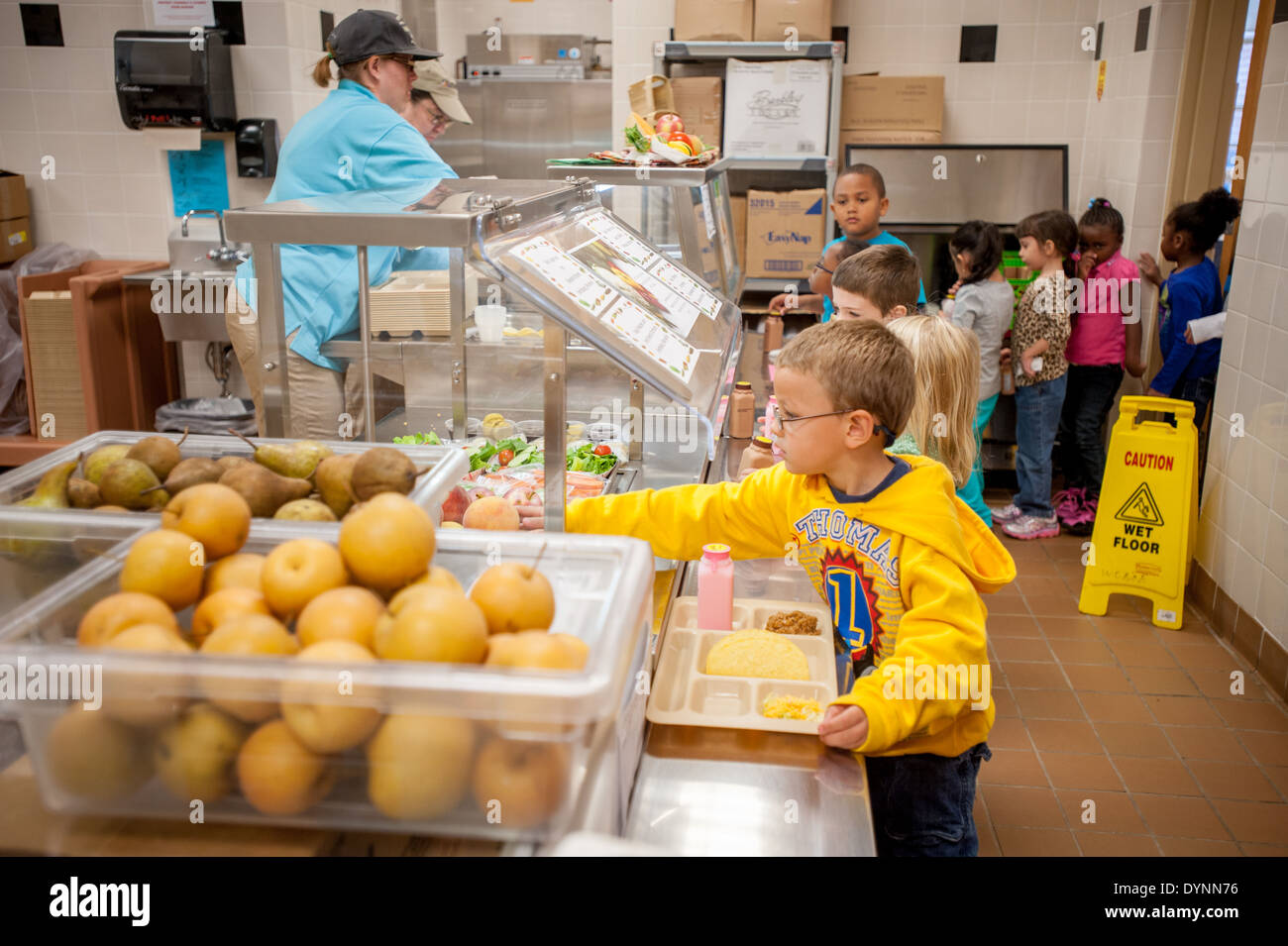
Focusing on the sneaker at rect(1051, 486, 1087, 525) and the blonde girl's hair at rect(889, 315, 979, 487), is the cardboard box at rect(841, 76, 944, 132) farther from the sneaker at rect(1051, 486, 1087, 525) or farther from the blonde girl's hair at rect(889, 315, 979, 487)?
the blonde girl's hair at rect(889, 315, 979, 487)

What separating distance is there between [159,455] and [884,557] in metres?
1.25

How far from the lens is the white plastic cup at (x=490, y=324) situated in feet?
9.82

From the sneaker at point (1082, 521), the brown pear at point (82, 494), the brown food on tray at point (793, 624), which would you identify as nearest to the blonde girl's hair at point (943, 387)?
the brown food on tray at point (793, 624)

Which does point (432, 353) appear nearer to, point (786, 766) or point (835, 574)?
point (835, 574)

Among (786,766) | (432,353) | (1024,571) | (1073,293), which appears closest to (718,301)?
(432,353)

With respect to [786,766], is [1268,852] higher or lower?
lower

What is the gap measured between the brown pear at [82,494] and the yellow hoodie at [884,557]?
0.92m

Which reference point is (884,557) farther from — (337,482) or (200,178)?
(200,178)

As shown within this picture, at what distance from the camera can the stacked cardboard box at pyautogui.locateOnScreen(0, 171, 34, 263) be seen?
19.0 feet

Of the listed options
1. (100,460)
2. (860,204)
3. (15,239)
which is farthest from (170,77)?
(100,460)

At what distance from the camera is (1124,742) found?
3617mm

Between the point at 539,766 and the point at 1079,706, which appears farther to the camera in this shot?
the point at 1079,706

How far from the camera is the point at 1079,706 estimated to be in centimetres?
386
